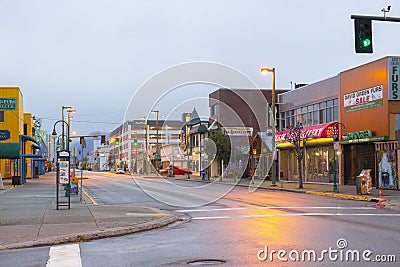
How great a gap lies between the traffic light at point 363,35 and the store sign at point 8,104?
4401 centimetres

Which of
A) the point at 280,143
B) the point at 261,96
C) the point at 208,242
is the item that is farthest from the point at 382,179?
the point at 261,96

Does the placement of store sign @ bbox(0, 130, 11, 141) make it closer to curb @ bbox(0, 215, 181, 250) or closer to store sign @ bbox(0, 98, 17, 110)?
store sign @ bbox(0, 98, 17, 110)

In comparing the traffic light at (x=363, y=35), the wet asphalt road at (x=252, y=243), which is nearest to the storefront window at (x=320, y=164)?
Answer: the wet asphalt road at (x=252, y=243)

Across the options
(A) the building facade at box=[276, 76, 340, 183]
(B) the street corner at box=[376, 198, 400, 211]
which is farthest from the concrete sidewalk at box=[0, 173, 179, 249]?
(A) the building facade at box=[276, 76, 340, 183]

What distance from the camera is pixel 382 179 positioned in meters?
33.4

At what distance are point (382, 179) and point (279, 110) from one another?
67.4 ft

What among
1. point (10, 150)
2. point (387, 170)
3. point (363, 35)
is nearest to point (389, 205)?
point (363, 35)

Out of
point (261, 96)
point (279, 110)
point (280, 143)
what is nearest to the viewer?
point (280, 143)

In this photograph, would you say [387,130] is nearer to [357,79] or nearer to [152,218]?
[357,79]

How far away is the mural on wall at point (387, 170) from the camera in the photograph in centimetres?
3259

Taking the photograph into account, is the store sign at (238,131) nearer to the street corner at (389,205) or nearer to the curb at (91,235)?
the street corner at (389,205)

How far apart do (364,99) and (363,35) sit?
21.5 metres

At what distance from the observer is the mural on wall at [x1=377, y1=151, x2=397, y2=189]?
32.6 m

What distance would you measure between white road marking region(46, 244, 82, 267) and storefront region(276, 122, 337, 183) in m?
27.3
